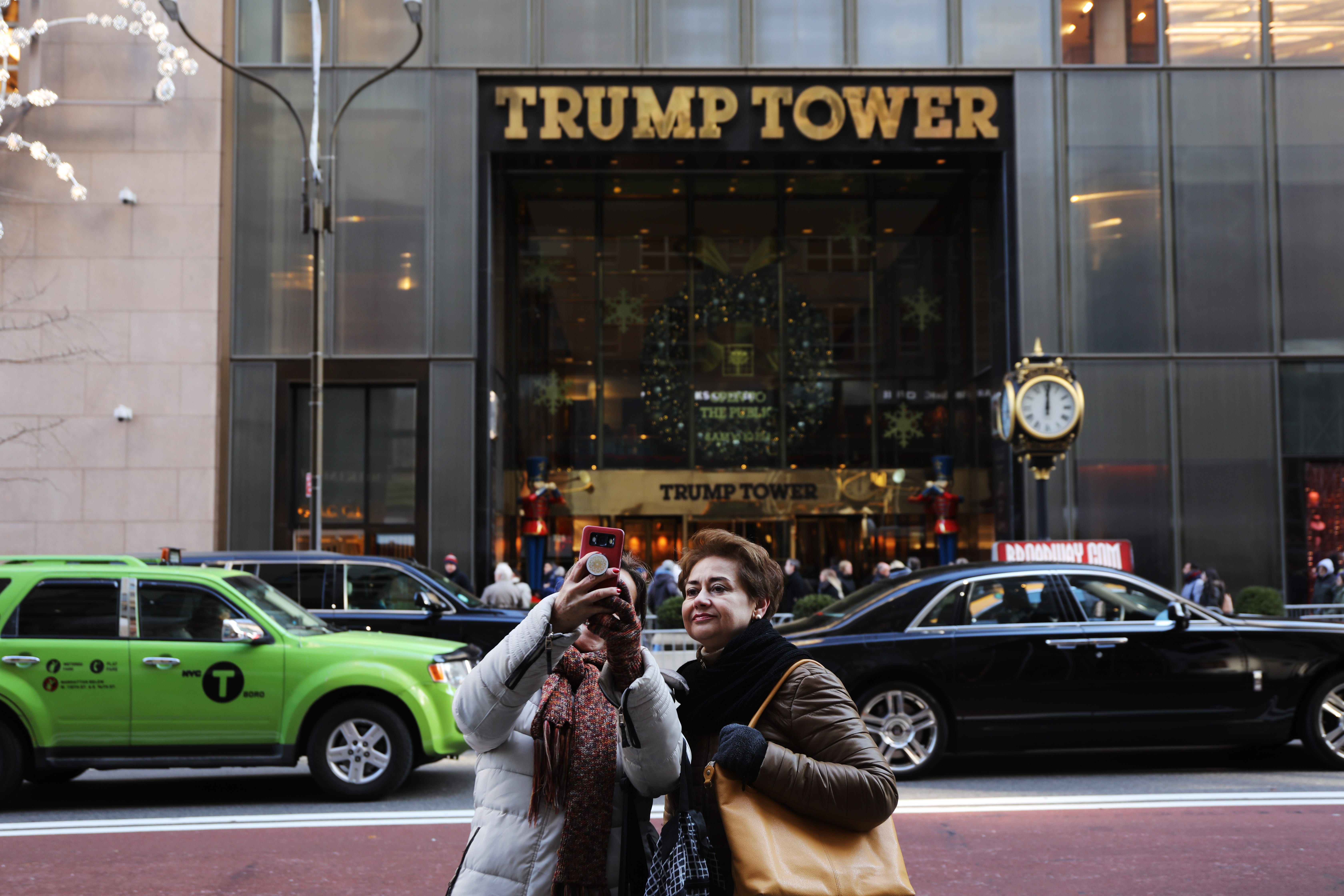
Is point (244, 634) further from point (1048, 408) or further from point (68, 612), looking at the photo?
point (1048, 408)

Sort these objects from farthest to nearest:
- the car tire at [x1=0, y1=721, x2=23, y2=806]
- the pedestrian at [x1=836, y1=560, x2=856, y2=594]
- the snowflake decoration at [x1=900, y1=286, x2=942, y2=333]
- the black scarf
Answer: the snowflake decoration at [x1=900, y1=286, x2=942, y2=333] < the pedestrian at [x1=836, y1=560, x2=856, y2=594] < the car tire at [x1=0, y1=721, x2=23, y2=806] < the black scarf

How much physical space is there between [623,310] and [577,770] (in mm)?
26949

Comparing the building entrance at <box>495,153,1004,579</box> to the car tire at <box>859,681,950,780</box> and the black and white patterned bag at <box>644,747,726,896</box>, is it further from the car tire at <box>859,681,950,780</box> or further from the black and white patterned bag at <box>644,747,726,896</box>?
the black and white patterned bag at <box>644,747,726,896</box>

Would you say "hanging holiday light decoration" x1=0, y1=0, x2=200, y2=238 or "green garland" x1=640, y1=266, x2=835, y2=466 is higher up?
"hanging holiday light decoration" x1=0, y1=0, x2=200, y2=238

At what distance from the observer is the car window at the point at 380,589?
41.7ft

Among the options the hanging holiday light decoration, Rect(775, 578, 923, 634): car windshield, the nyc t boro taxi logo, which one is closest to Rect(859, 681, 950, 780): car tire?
Rect(775, 578, 923, 634): car windshield

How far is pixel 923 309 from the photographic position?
29.0 metres

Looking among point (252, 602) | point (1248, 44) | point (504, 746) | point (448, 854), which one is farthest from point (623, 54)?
point (504, 746)

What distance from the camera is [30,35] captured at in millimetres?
20312

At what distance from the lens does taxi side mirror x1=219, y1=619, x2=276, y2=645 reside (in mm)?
8688

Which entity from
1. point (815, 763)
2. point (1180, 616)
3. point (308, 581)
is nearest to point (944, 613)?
point (1180, 616)

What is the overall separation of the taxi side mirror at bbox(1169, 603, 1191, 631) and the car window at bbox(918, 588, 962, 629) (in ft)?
5.44

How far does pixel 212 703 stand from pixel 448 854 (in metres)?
2.60

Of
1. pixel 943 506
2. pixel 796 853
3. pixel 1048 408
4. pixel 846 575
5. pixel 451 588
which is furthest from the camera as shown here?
pixel 943 506
